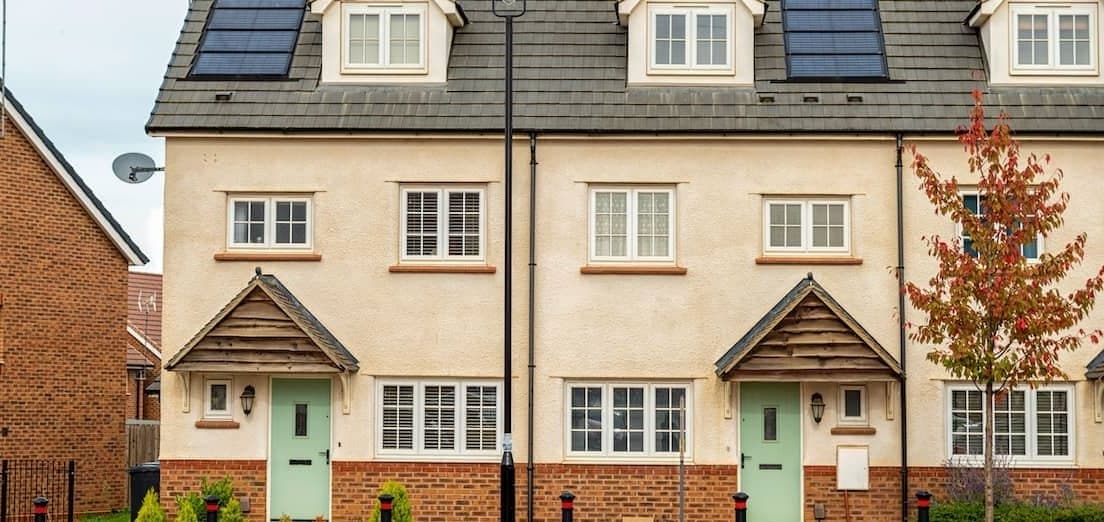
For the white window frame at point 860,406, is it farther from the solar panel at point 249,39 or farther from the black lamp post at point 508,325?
the solar panel at point 249,39

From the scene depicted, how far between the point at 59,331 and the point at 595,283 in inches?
413

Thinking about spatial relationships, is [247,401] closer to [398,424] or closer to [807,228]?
[398,424]

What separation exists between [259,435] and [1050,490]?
11.2m

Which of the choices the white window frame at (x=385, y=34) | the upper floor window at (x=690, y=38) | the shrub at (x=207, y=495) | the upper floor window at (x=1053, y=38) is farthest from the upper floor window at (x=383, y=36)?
the upper floor window at (x=1053, y=38)

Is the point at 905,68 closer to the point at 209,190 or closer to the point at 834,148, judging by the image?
the point at 834,148

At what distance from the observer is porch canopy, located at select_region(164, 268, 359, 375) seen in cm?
2134

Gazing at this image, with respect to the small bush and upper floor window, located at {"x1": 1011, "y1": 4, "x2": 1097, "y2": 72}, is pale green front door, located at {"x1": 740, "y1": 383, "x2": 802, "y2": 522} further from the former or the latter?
upper floor window, located at {"x1": 1011, "y1": 4, "x2": 1097, "y2": 72}

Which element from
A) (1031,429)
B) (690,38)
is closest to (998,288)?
(1031,429)

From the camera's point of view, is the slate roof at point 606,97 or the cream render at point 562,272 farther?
the slate roof at point 606,97

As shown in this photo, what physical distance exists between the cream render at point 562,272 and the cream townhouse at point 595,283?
0.11ft

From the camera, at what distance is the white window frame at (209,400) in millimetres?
22094

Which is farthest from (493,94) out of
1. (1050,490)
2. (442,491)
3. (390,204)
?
(1050,490)

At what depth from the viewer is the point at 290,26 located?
930 inches

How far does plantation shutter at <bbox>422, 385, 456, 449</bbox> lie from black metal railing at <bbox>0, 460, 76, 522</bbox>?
6.55 m
